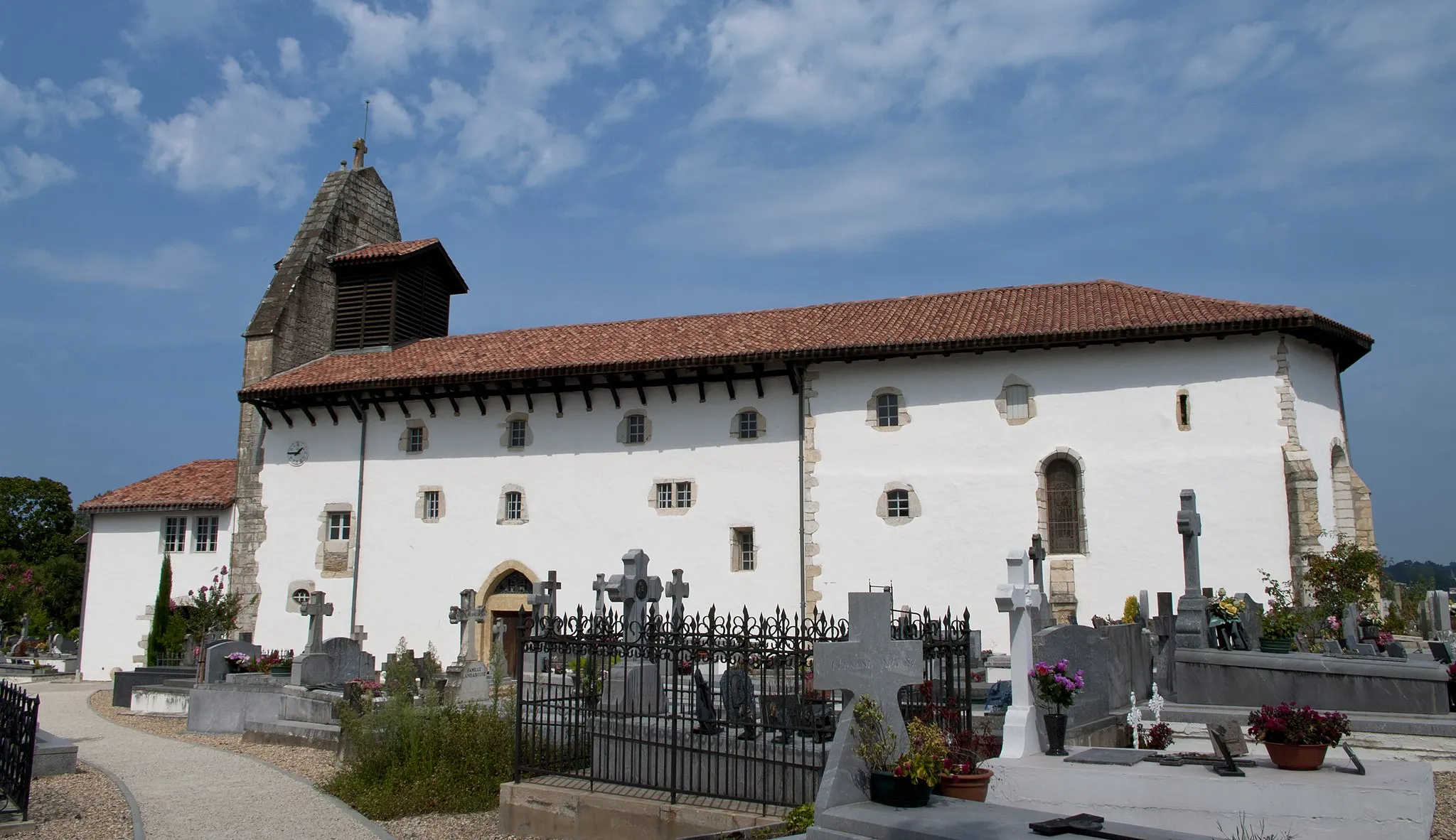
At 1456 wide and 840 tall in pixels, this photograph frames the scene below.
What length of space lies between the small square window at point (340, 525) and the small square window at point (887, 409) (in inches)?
520

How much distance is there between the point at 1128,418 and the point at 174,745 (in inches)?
669

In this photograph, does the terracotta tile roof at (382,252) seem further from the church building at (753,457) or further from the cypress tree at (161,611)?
the cypress tree at (161,611)

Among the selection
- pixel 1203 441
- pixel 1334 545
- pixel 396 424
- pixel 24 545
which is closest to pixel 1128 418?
pixel 1203 441

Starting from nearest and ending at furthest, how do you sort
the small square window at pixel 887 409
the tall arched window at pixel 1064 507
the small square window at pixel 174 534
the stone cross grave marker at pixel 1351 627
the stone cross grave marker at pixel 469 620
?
the stone cross grave marker at pixel 1351 627 < the stone cross grave marker at pixel 469 620 < the tall arched window at pixel 1064 507 < the small square window at pixel 887 409 < the small square window at pixel 174 534

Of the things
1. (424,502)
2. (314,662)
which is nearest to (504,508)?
(424,502)

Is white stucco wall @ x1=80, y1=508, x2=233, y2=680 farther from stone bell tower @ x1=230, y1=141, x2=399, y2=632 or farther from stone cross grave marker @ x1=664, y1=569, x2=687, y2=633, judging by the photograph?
stone cross grave marker @ x1=664, y1=569, x2=687, y2=633

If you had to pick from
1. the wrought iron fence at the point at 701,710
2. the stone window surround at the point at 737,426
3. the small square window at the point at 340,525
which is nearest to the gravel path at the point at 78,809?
the wrought iron fence at the point at 701,710

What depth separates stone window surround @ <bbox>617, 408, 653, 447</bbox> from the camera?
79.6ft

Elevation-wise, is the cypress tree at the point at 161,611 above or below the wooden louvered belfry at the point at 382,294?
below

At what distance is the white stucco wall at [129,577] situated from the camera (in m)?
28.2

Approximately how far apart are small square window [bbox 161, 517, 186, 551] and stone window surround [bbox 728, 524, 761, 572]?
1542cm

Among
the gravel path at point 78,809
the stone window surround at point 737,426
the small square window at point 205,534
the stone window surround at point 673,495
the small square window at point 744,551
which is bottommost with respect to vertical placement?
the gravel path at point 78,809

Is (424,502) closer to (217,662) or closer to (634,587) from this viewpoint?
(217,662)

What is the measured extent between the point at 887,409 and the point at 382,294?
14738 mm
